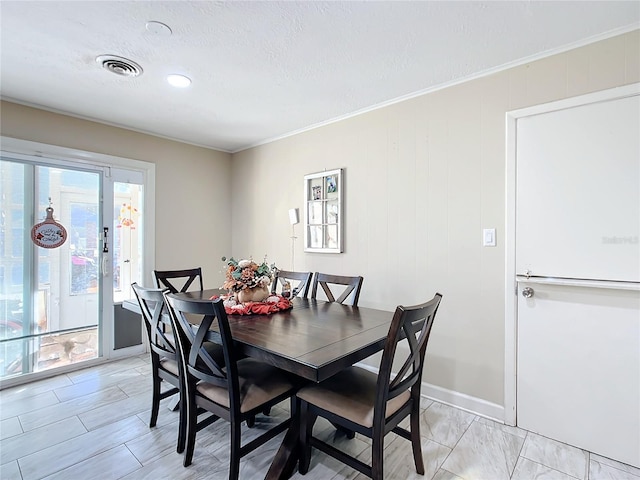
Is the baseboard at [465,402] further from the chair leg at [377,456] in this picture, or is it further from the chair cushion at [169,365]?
the chair cushion at [169,365]

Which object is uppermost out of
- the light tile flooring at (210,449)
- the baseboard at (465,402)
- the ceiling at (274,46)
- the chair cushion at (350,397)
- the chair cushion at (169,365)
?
the ceiling at (274,46)

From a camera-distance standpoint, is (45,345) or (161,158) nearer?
(45,345)

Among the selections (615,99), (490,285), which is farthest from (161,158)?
(615,99)

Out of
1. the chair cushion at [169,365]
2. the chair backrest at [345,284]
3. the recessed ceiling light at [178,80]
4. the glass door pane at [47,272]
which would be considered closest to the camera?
the chair cushion at [169,365]

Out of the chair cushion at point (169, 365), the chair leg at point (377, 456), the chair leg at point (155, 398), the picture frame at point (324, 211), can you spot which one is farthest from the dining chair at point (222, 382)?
the picture frame at point (324, 211)

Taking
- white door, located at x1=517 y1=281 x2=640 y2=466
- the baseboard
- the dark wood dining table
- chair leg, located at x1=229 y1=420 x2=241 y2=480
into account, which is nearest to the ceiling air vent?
the dark wood dining table

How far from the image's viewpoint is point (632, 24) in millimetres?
1751

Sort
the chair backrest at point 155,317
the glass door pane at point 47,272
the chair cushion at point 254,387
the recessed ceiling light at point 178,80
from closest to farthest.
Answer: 1. the chair cushion at point 254,387
2. the chair backrest at point 155,317
3. the recessed ceiling light at point 178,80
4. the glass door pane at point 47,272

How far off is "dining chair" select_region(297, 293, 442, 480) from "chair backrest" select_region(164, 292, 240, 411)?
15.2 inches

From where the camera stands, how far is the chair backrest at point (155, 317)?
6.09 feet

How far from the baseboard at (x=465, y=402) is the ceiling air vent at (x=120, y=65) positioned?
3190 millimetres

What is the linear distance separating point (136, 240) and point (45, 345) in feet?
4.08

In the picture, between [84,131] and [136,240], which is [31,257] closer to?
[136,240]

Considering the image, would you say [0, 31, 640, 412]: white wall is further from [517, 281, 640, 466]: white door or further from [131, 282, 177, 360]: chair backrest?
[131, 282, 177, 360]: chair backrest
